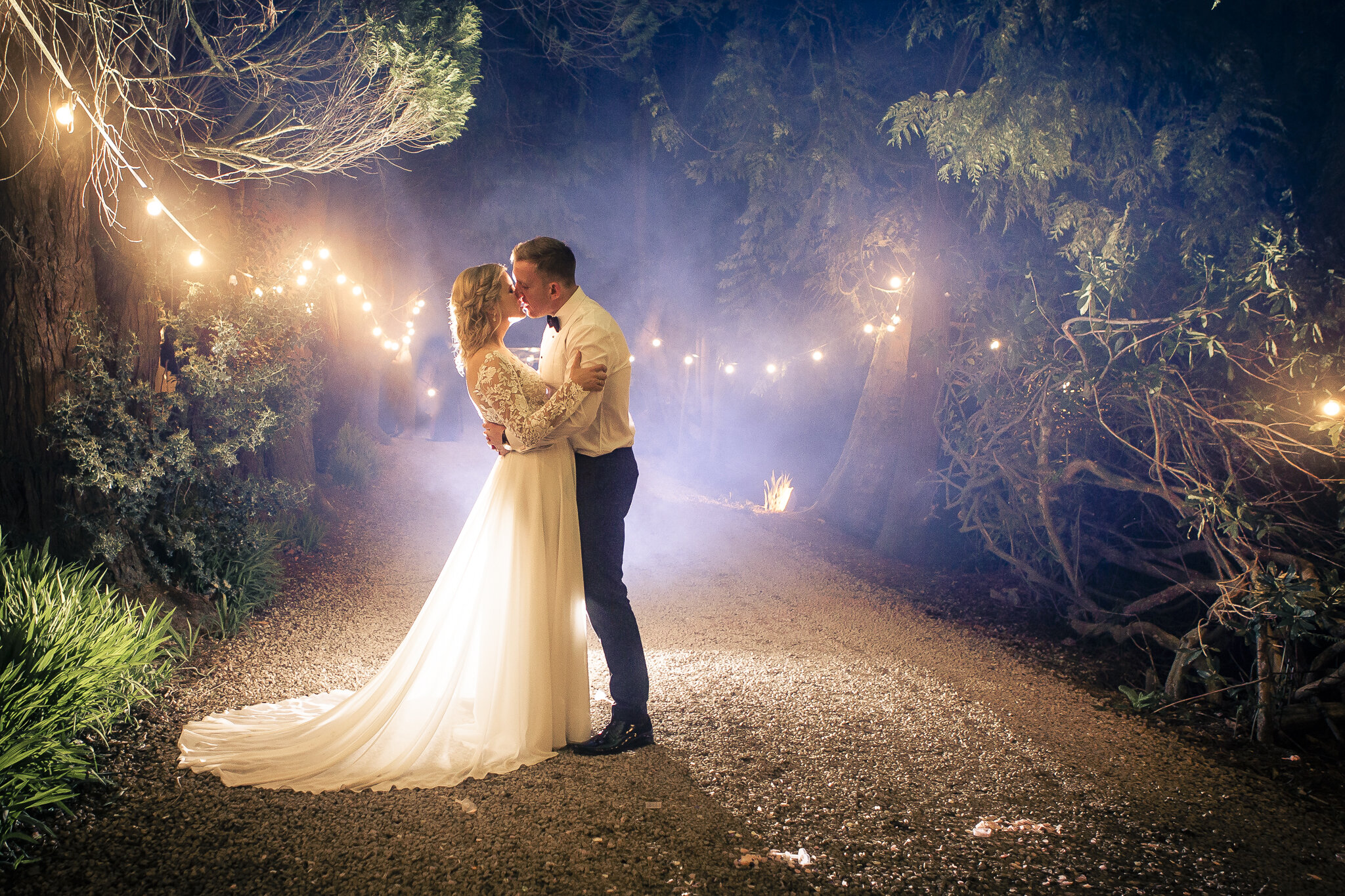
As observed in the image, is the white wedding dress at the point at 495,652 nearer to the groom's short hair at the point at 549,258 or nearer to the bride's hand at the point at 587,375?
the bride's hand at the point at 587,375

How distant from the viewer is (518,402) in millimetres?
2936

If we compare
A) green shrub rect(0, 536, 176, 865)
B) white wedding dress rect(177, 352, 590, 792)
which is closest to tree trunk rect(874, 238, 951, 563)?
white wedding dress rect(177, 352, 590, 792)

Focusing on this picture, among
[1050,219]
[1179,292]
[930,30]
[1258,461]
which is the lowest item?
[1258,461]

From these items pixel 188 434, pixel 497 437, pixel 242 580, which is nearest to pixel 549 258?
pixel 497 437

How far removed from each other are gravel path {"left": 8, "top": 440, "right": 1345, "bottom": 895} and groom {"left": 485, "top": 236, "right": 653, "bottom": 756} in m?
0.27

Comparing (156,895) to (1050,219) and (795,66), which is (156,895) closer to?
(1050,219)

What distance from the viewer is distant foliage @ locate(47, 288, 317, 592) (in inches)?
159

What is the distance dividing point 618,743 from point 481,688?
655 millimetres

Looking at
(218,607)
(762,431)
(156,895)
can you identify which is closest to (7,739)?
(156,895)

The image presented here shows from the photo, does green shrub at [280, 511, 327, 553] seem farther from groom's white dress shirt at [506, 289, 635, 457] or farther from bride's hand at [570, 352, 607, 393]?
bride's hand at [570, 352, 607, 393]

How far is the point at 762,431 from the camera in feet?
69.5

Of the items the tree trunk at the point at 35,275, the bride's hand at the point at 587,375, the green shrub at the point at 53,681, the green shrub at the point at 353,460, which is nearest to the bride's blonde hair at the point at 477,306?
→ the bride's hand at the point at 587,375

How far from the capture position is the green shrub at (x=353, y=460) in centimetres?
941

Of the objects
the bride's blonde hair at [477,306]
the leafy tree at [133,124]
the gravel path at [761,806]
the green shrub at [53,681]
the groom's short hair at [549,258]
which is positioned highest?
the leafy tree at [133,124]
